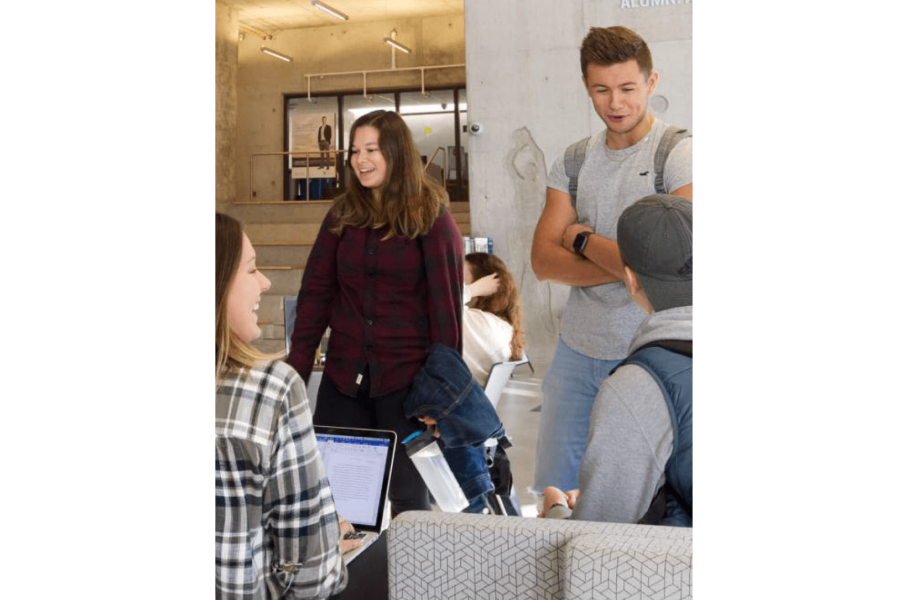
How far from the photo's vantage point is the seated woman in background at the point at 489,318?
131 inches

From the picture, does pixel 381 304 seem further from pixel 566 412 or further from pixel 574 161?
pixel 574 161

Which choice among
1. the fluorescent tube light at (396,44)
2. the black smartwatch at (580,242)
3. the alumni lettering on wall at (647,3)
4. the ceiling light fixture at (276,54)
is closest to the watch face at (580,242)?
the black smartwatch at (580,242)

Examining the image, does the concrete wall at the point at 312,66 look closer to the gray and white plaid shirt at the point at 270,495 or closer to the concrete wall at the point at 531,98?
the concrete wall at the point at 531,98

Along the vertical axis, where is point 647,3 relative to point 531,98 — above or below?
above

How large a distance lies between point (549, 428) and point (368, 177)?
1108mm

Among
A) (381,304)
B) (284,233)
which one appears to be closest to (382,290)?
(381,304)

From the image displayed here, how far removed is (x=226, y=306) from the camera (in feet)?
4.61

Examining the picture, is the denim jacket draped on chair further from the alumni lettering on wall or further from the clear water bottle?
the alumni lettering on wall

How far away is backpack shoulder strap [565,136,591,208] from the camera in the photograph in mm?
3109

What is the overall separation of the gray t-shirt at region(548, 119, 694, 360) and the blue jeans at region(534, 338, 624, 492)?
54 millimetres

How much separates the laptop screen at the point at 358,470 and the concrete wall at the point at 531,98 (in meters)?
1.31

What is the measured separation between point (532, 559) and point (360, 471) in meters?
0.77
